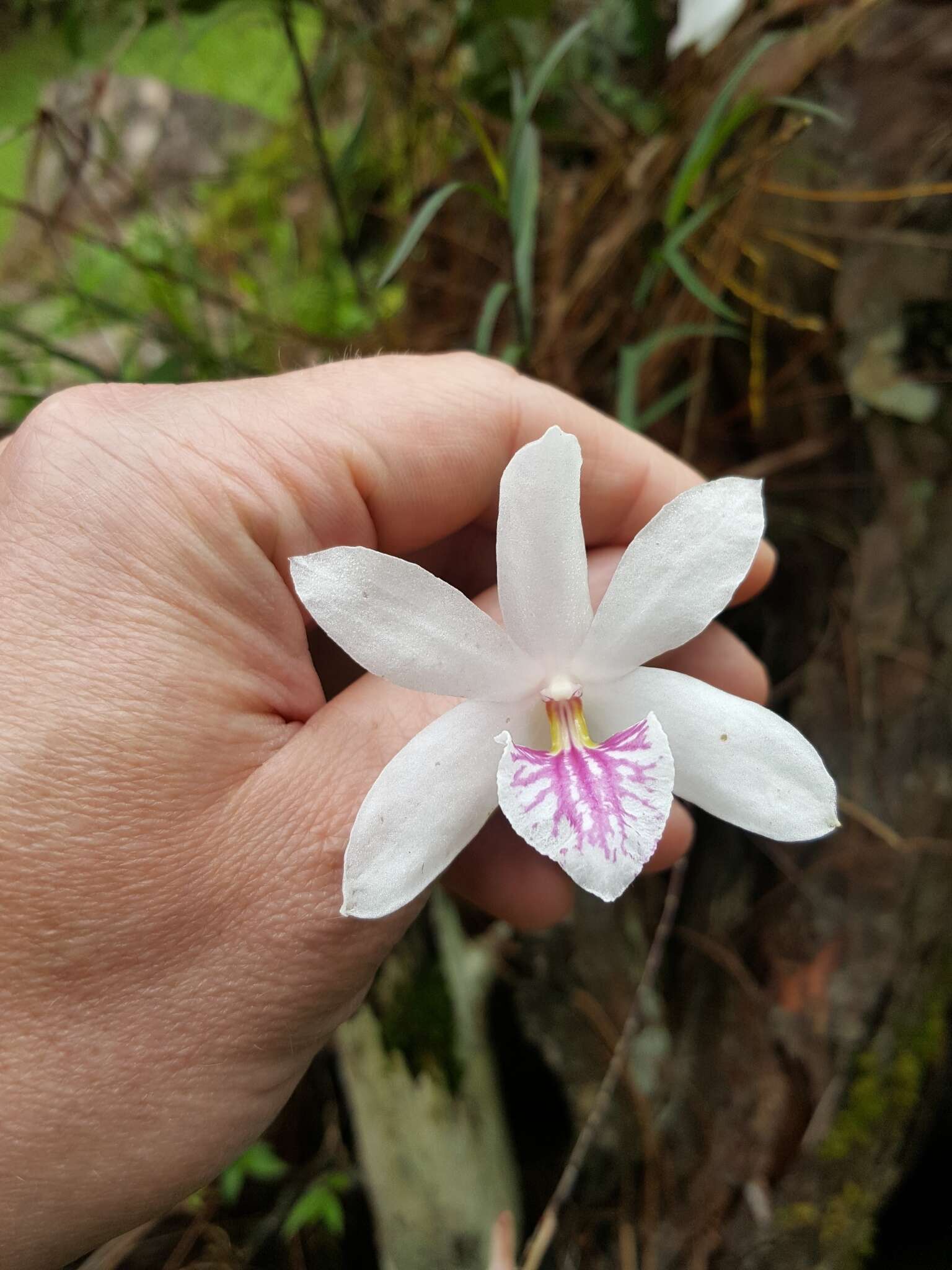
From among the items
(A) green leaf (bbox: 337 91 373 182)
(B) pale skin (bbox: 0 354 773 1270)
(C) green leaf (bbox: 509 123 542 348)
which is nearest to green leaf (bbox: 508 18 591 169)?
(C) green leaf (bbox: 509 123 542 348)

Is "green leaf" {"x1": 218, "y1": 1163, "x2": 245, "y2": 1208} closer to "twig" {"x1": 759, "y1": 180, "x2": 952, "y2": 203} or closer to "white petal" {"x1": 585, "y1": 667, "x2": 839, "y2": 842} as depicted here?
"white petal" {"x1": 585, "y1": 667, "x2": 839, "y2": 842}

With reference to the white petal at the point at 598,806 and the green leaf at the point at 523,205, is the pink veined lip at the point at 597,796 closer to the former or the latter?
the white petal at the point at 598,806

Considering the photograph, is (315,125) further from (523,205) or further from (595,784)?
(595,784)

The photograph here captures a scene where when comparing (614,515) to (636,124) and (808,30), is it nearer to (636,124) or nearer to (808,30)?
(636,124)

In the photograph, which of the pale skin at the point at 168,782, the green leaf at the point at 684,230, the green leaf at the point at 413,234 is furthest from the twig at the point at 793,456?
the pale skin at the point at 168,782

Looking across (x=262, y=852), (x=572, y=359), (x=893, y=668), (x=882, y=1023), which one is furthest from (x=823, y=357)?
(x=262, y=852)

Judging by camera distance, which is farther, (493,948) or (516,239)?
(493,948)
